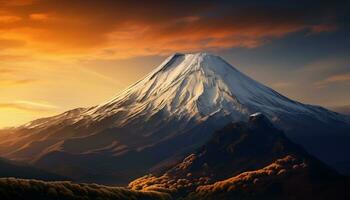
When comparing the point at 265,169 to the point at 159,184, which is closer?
the point at 265,169

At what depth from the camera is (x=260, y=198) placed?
158750 mm

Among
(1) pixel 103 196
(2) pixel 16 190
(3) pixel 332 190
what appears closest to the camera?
(2) pixel 16 190

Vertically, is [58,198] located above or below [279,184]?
above

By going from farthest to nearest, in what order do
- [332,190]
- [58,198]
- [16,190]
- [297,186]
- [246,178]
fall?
[246,178]
[297,186]
[332,190]
[58,198]
[16,190]

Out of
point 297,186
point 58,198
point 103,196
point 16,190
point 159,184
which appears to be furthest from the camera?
point 159,184

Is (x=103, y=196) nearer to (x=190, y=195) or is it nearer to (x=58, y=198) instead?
(x=58, y=198)

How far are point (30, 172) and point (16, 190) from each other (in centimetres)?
12069

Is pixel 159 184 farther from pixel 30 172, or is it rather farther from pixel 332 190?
pixel 332 190

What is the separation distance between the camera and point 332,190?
15400cm

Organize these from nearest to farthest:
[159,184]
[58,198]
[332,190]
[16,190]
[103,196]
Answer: [16,190], [58,198], [103,196], [332,190], [159,184]

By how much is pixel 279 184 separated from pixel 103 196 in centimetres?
8126

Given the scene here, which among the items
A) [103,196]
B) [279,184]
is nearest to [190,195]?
[279,184]

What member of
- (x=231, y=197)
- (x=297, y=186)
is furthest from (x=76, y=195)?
(x=297, y=186)

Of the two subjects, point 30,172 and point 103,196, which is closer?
point 103,196
